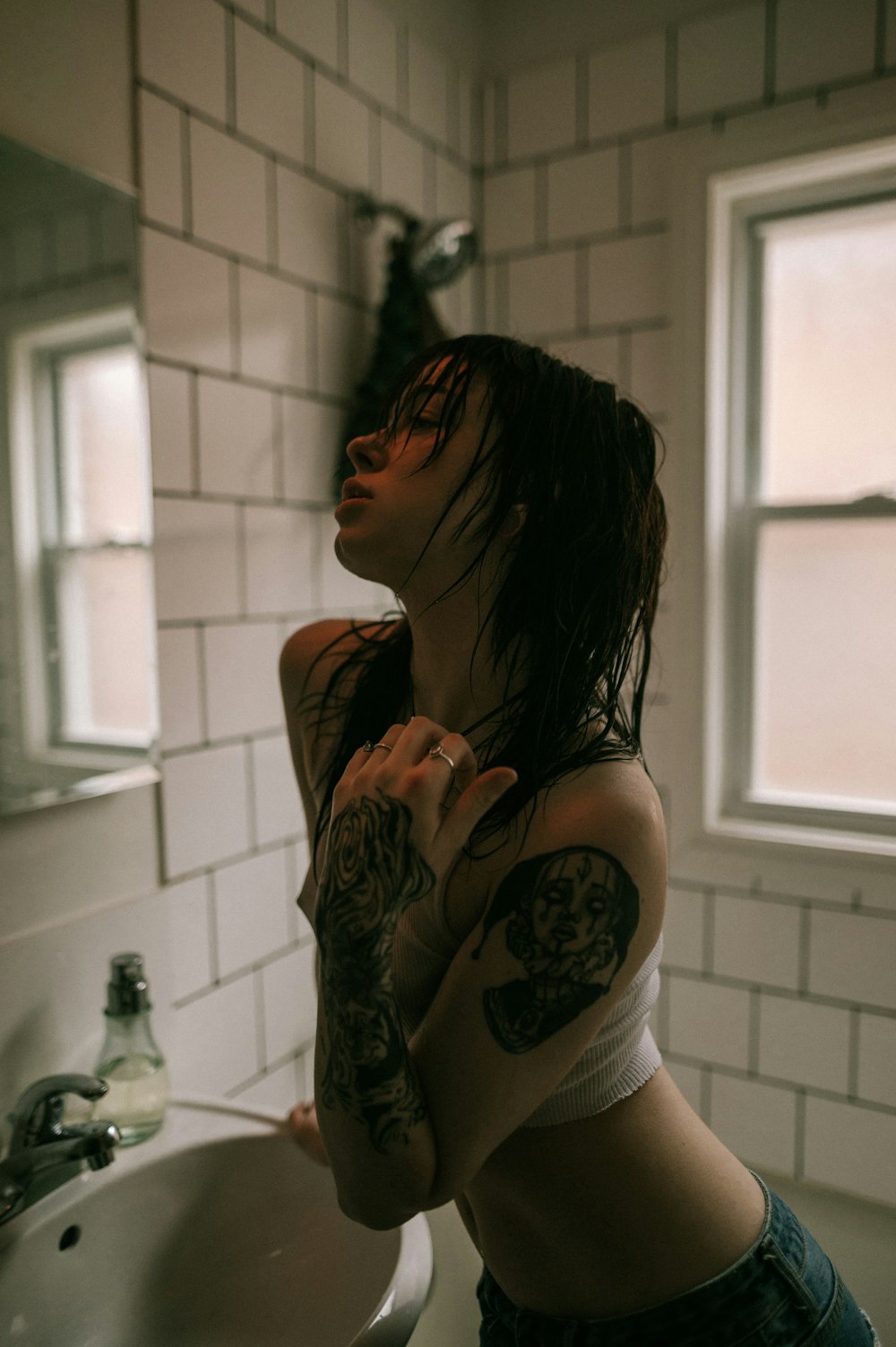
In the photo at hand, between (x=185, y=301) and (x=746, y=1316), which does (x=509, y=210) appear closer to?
(x=185, y=301)

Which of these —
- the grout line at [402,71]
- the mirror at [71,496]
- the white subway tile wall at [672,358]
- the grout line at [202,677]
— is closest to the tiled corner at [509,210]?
the white subway tile wall at [672,358]

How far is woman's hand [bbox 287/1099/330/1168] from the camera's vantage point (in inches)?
38.1

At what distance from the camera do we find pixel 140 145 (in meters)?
1.09

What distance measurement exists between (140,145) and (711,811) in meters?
1.33

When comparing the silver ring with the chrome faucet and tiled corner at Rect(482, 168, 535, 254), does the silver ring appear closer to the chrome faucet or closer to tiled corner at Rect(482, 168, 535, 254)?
the chrome faucet

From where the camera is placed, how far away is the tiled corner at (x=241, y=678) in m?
1.25

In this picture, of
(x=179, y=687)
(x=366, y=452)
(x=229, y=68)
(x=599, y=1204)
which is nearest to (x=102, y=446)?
Result: (x=179, y=687)

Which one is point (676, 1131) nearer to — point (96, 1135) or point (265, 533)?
point (96, 1135)

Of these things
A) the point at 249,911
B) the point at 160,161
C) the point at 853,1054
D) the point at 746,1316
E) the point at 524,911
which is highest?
the point at 160,161

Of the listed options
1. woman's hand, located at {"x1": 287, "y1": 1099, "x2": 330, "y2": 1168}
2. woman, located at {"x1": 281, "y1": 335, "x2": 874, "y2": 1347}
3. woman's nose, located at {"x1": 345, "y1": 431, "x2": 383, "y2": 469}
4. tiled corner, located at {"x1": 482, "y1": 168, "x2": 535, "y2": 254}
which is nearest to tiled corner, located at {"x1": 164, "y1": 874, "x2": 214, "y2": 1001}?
woman's hand, located at {"x1": 287, "y1": 1099, "x2": 330, "y2": 1168}

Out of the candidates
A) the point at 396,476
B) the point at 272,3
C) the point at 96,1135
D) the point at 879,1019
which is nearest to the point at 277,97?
the point at 272,3

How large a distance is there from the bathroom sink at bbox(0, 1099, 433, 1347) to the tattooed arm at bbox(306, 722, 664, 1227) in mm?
254

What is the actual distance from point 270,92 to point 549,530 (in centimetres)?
93

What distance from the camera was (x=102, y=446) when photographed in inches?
41.7
